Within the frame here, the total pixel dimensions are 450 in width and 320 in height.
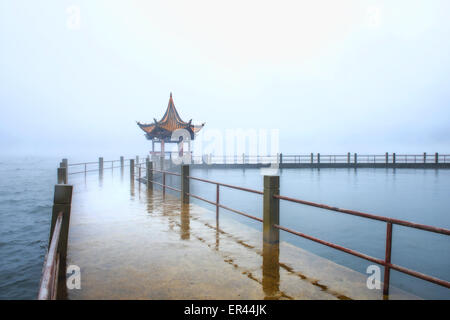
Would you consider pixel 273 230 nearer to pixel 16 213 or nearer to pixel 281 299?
pixel 281 299

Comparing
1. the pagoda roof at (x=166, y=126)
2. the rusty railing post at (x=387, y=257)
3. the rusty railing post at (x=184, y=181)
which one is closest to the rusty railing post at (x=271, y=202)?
the rusty railing post at (x=387, y=257)

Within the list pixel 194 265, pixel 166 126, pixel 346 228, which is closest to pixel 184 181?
pixel 194 265

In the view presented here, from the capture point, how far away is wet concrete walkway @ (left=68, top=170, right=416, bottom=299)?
128 inches

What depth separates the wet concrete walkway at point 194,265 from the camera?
326cm

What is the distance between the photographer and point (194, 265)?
4055 millimetres

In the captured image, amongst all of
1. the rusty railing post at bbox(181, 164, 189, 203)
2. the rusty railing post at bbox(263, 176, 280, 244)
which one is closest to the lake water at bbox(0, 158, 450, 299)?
the rusty railing post at bbox(181, 164, 189, 203)

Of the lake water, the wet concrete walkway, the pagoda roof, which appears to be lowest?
the lake water

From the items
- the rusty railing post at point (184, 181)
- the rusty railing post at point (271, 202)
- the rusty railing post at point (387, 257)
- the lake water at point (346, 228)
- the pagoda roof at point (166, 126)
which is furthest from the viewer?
the pagoda roof at point (166, 126)

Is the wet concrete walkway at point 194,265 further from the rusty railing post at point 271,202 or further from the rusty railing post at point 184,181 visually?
the rusty railing post at point 184,181

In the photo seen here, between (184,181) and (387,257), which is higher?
(184,181)

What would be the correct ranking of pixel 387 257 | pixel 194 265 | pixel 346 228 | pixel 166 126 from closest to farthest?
1. pixel 387 257
2. pixel 194 265
3. pixel 346 228
4. pixel 166 126

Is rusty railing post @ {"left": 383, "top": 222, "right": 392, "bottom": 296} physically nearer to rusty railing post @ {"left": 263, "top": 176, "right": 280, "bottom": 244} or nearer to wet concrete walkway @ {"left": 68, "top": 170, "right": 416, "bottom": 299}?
wet concrete walkway @ {"left": 68, "top": 170, "right": 416, "bottom": 299}

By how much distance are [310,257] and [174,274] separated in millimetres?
2114

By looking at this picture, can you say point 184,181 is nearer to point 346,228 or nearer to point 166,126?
point 346,228
